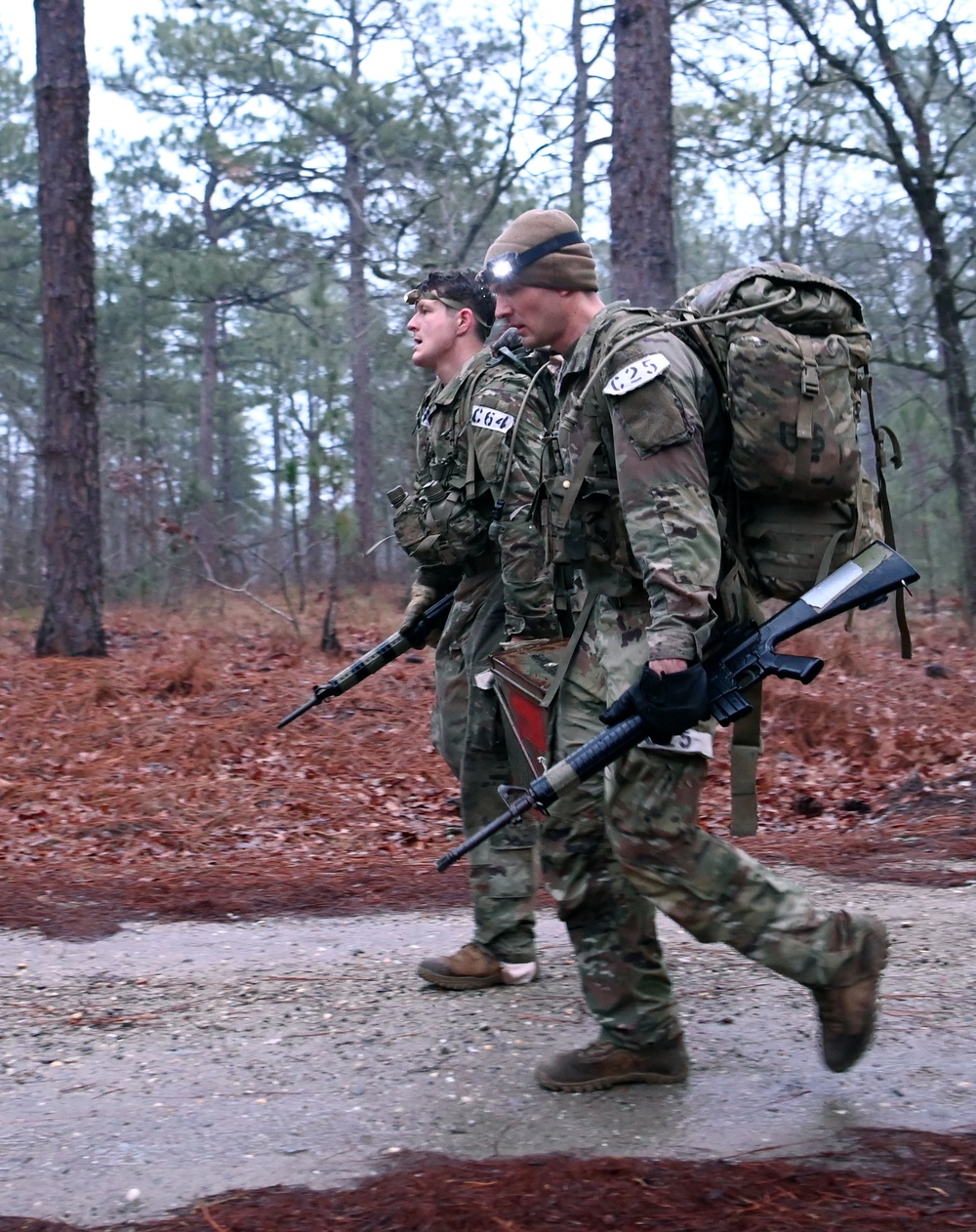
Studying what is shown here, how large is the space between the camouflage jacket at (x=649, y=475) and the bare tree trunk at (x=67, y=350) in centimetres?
981

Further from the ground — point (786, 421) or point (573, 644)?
point (786, 421)

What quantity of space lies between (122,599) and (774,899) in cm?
1719

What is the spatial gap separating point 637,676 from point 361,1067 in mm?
1438

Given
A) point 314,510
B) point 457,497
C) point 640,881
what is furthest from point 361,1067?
point 314,510

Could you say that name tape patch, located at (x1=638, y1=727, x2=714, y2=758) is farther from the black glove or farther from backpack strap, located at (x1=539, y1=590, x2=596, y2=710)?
→ backpack strap, located at (x1=539, y1=590, x2=596, y2=710)

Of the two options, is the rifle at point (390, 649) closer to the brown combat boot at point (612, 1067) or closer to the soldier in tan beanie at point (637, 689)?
the soldier in tan beanie at point (637, 689)

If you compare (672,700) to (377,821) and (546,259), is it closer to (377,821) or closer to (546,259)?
(546,259)

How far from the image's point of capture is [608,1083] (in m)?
3.73

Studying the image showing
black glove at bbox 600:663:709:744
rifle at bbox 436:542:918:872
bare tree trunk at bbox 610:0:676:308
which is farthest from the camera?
bare tree trunk at bbox 610:0:676:308

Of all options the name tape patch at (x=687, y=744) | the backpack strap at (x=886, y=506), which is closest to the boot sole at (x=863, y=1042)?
the name tape patch at (x=687, y=744)

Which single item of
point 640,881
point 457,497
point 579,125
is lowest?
point 640,881

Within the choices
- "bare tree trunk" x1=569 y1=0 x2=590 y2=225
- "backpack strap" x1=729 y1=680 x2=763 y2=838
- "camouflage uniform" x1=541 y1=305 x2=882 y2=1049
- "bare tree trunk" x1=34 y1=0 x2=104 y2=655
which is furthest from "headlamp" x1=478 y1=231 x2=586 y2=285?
"bare tree trunk" x1=569 y1=0 x2=590 y2=225

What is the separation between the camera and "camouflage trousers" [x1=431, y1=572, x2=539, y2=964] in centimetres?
473

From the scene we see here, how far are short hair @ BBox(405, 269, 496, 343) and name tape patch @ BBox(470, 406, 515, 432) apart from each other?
1.76 feet
